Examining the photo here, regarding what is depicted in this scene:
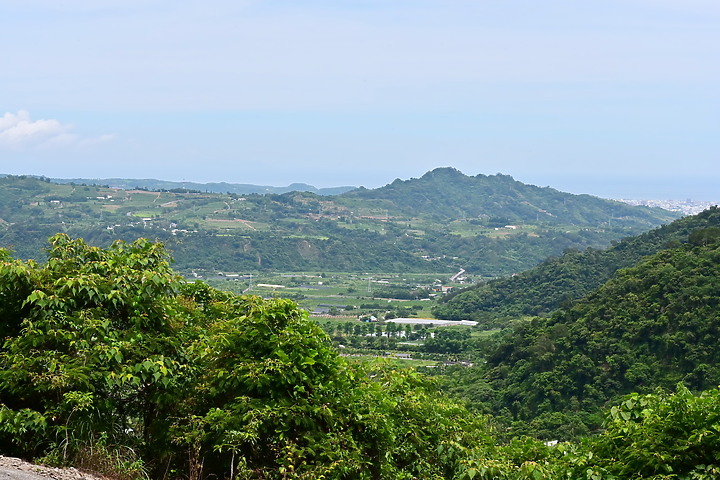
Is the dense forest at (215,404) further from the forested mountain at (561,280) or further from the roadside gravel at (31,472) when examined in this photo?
the forested mountain at (561,280)

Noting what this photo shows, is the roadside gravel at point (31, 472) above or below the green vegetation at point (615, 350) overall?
above

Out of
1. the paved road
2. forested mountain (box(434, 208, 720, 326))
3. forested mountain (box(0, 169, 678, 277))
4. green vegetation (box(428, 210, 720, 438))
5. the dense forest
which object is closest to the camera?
the paved road

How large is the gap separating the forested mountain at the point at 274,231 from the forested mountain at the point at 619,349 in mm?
83639

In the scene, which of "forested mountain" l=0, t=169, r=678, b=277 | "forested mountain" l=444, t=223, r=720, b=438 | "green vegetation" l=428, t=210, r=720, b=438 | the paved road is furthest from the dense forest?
"forested mountain" l=0, t=169, r=678, b=277

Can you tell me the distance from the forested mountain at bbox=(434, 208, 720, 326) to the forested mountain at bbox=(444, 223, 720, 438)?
1854 cm

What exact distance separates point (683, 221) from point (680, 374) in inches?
1276

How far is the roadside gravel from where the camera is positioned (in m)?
5.26

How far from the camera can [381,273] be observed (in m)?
126

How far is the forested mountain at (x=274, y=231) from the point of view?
11738cm

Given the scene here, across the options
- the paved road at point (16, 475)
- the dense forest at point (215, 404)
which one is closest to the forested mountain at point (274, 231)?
the dense forest at point (215, 404)

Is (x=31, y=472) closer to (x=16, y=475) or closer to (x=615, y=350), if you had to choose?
(x=16, y=475)

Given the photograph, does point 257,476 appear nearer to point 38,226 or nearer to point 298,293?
point 298,293

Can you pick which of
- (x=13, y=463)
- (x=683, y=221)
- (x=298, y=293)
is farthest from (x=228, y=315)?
(x=298, y=293)

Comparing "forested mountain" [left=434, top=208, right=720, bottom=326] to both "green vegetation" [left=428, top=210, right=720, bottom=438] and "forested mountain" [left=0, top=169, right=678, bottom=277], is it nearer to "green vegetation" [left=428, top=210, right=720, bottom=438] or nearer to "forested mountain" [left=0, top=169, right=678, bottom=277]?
"green vegetation" [left=428, top=210, right=720, bottom=438]
